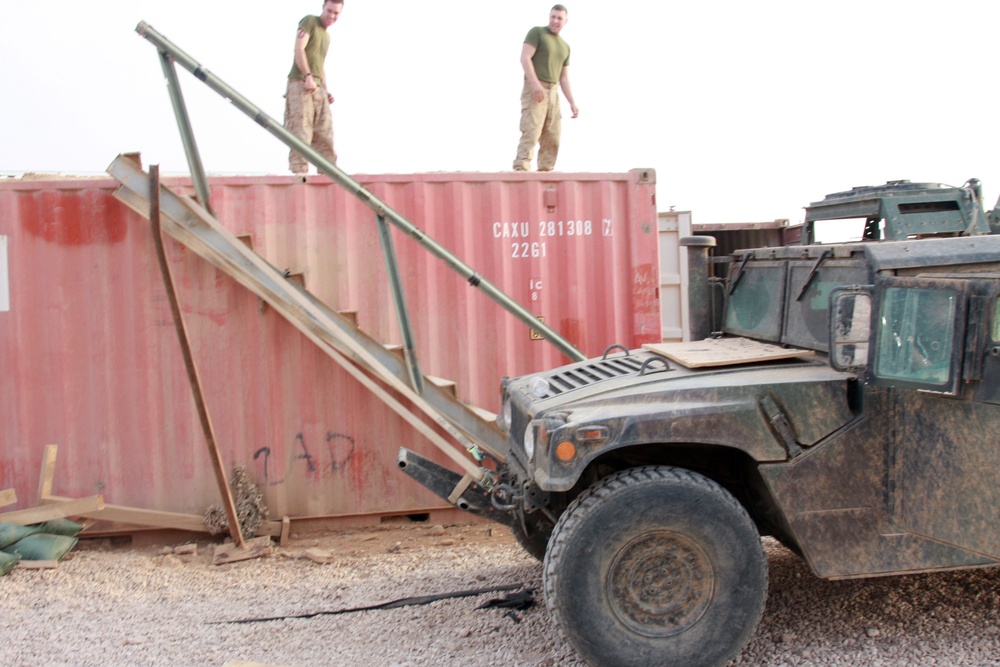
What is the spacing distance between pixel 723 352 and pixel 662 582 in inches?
50.7

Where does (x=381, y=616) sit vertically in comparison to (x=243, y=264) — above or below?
below

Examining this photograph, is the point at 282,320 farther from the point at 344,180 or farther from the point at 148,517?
the point at 148,517

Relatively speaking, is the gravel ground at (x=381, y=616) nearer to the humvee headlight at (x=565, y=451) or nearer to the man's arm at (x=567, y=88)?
the humvee headlight at (x=565, y=451)

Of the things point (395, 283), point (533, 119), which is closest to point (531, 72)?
point (533, 119)

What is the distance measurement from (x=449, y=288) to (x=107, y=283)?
2431 mm

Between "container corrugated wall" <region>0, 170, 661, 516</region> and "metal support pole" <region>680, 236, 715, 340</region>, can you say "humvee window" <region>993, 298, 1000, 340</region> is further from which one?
"container corrugated wall" <region>0, 170, 661, 516</region>

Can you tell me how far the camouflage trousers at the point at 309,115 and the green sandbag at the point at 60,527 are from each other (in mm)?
3240

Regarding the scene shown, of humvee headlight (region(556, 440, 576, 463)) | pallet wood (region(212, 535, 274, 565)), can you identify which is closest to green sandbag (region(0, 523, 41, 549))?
pallet wood (region(212, 535, 274, 565))

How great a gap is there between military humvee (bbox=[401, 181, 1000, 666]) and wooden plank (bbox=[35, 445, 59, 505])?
3.90 meters

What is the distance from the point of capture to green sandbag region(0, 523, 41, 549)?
19.6ft

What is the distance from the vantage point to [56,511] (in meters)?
6.16

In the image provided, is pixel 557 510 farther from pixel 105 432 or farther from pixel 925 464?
pixel 105 432

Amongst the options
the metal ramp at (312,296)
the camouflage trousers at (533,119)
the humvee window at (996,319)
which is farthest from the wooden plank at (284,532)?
the humvee window at (996,319)

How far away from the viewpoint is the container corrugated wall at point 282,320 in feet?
21.2
